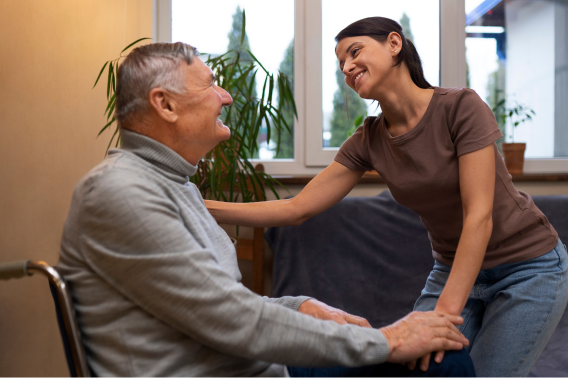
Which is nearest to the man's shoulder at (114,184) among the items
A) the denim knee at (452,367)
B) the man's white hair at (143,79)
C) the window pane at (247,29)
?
the man's white hair at (143,79)

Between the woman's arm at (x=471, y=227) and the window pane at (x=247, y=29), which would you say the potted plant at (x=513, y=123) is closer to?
the window pane at (x=247, y=29)

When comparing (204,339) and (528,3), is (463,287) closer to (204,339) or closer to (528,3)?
(204,339)

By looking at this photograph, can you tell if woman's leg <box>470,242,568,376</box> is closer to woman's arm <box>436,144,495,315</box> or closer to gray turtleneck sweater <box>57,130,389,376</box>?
woman's arm <box>436,144,495,315</box>

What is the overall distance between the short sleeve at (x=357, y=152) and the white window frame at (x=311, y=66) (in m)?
1.14

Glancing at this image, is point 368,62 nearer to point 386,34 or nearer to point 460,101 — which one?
point 386,34

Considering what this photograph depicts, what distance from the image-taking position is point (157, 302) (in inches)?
29.5

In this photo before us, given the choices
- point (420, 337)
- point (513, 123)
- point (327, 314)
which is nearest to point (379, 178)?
point (513, 123)

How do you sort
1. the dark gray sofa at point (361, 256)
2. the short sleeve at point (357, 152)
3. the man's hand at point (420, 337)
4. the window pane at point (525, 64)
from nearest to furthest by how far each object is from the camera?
the man's hand at point (420, 337) → the short sleeve at point (357, 152) → the dark gray sofa at point (361, 256) → the window pane at point (525, 64)

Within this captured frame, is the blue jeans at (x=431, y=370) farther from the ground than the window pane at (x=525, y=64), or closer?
closer

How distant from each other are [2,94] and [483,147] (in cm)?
211

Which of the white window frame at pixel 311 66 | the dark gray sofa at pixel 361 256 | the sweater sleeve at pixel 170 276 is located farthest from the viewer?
the white window frame at pixel 311 66

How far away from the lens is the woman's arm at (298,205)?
1347mm

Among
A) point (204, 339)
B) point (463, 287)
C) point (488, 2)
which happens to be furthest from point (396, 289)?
point (488, 2)

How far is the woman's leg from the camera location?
1164mm
